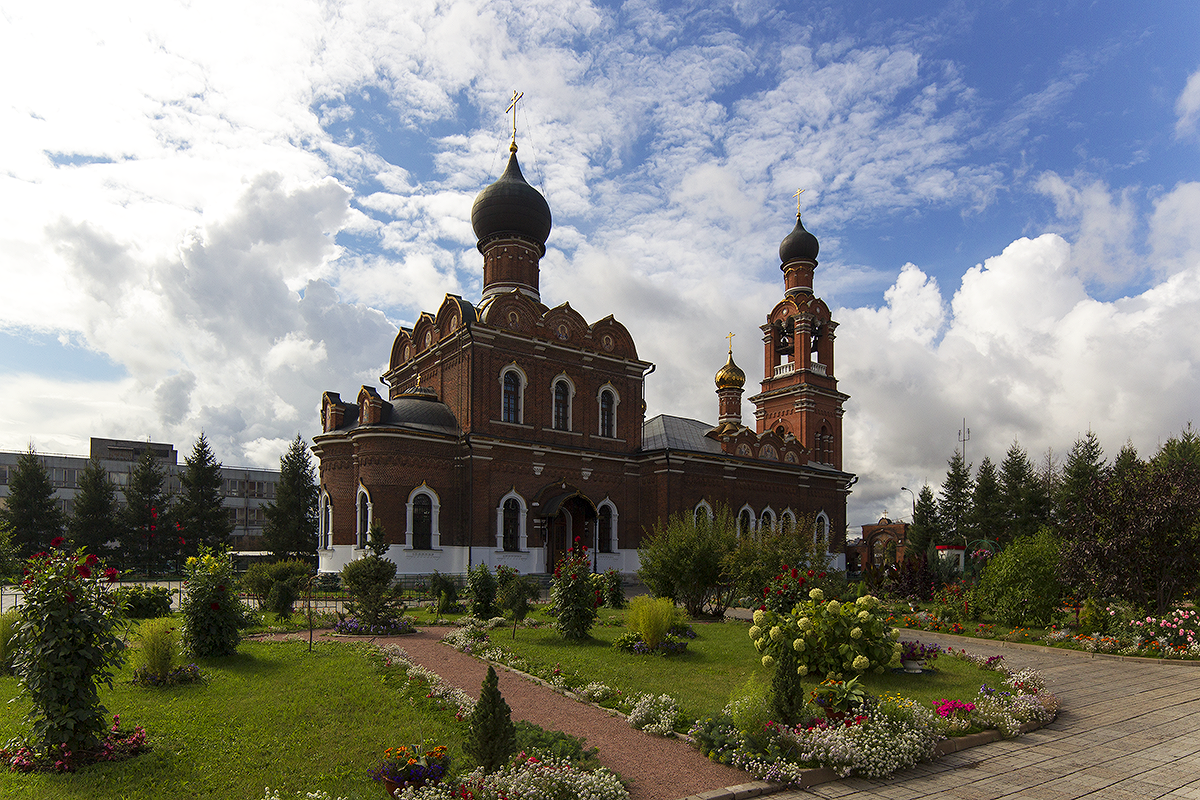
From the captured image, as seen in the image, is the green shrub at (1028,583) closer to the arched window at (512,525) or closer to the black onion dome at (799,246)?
the arched window at (512,525)

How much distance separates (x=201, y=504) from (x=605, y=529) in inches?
899

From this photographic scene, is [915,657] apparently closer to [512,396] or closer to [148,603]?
[148,603]

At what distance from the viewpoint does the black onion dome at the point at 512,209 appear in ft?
96.7

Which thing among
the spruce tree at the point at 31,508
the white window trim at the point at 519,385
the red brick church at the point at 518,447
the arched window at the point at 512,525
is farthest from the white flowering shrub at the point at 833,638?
the spruce tree at the point at 31,508

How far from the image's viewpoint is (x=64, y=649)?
21.0ft

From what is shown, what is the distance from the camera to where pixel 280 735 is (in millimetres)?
7008

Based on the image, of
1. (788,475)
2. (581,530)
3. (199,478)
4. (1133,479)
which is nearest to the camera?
(1133,479)

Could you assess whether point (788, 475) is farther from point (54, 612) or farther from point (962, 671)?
point (54, 612)

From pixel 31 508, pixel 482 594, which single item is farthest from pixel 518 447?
pixel 31 508

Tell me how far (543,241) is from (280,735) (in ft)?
84.9

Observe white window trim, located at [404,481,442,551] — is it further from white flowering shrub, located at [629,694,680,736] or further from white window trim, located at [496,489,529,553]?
white flowering shrub, located at [629,694,680,736]

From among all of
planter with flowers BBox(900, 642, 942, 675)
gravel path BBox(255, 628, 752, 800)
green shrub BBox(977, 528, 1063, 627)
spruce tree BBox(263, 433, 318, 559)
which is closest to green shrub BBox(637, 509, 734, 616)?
planter with flowers BBox(900, 642, 942, 675)

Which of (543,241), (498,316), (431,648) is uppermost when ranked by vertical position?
(543,241)

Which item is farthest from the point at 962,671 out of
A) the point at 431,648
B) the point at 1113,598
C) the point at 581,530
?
the point at 581,530
